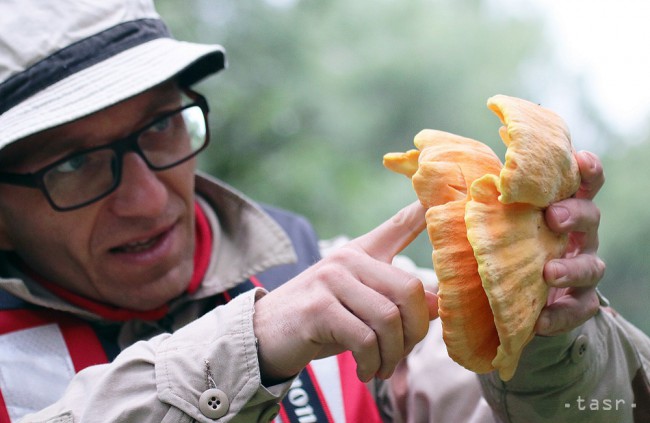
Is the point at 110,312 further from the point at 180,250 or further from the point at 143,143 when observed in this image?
the point at 143,143

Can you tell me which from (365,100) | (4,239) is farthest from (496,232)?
(365,100)

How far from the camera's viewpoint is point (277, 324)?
111 centimetres

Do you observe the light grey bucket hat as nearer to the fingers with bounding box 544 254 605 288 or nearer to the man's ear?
the man's ear

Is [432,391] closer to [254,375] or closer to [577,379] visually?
[577,379]

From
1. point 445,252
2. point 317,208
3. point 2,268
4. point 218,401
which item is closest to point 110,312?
point 2,268

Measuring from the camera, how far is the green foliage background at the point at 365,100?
3.06 m

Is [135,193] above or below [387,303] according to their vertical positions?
below

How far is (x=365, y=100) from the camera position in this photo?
141 inches

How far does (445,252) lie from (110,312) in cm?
80

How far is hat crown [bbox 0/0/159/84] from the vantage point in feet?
4.57

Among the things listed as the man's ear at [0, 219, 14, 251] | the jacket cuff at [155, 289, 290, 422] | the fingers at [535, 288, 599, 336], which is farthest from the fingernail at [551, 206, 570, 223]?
the man's ear at [0, 219, 14, 251]

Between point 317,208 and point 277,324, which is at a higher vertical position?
point 277,324

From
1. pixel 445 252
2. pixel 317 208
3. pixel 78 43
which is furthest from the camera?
pixel 317 208

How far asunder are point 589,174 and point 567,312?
19cm
